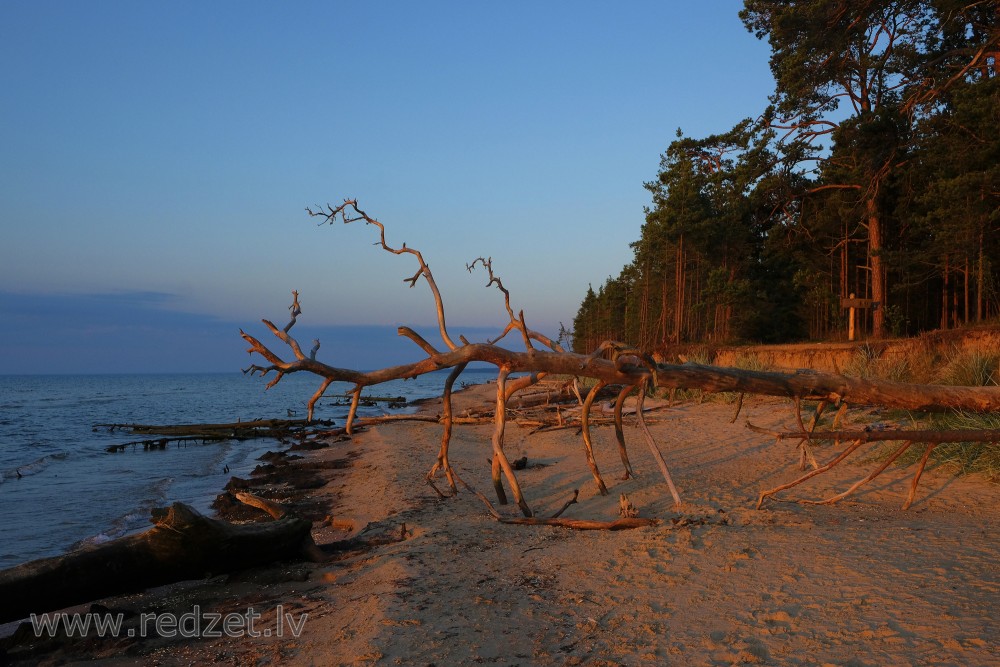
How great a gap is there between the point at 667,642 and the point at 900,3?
18.2m

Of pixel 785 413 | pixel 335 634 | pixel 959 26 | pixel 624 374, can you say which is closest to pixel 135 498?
pixel 335 634

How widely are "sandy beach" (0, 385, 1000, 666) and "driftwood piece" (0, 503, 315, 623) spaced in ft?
A: 0.72

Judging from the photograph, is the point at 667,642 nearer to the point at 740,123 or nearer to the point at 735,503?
the point at 735,503

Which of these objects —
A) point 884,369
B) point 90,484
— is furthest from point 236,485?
point 884,369

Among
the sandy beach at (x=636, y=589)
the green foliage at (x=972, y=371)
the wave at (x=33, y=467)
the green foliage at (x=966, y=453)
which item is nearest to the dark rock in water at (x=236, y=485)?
the sandy beach at (x=636, y=589)

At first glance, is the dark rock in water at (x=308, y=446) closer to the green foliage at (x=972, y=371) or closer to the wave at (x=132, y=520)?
the wave at (x=132, y=520)

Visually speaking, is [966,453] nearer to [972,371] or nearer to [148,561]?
[972,371]

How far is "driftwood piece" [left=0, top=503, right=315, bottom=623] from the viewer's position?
4402 mm

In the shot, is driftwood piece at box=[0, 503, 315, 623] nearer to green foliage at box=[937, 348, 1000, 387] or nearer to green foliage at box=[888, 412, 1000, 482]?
green foliage at box=[888, 412, 1000, 482]

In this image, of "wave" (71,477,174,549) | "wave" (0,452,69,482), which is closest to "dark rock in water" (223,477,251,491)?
"wave" (71,477,174,549)

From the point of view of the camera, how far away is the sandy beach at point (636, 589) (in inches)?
133

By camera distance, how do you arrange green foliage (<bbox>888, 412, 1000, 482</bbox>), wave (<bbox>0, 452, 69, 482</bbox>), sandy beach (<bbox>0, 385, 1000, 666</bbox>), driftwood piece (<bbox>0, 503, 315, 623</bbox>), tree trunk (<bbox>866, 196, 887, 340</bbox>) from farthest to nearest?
tree trunk (<bbox>866, 196, 887, 340</bbox>) → wave (<bbox>0, 452, 69, 482</bbox>) → green foliage (<bbox>888, 412, 1000, 482</bbox>) → driftwood piece (<bbox>0, 503, 315, 623</bbox>) → sandy beach (<bbox>0, 385, 1000, 666</bbox>)

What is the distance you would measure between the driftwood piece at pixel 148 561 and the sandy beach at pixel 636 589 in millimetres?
220

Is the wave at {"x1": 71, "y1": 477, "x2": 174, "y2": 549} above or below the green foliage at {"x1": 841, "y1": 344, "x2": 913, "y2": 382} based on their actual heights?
below
